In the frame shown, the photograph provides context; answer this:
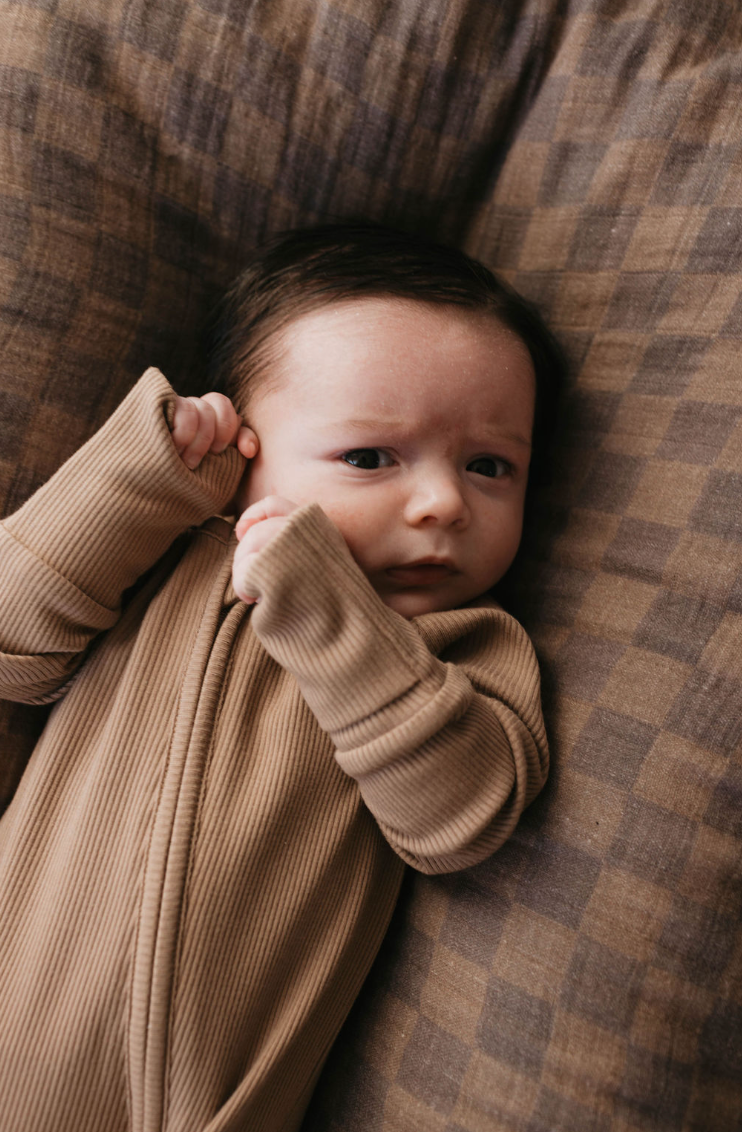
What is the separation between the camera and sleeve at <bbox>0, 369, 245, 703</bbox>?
3.10 ft

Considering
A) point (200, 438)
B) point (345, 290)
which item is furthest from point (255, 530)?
point (345, 290)

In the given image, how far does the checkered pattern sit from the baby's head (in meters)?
0.12

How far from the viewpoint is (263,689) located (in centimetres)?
99

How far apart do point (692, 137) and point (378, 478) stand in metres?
0.64

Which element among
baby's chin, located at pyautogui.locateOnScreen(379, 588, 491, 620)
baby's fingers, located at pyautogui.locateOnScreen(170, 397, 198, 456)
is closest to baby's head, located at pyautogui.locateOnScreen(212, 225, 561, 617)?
baby's chin, located at pyautogui.locateOnScreen(379, 588, 491, 620)

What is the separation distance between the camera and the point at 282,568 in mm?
817

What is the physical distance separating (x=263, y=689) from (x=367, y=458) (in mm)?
306

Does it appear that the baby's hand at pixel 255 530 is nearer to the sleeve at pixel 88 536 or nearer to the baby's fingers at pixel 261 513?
the baby's fingers at pixel 261 513

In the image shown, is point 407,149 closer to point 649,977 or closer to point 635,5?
point 635,5

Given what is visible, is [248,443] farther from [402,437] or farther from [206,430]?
[402,437]

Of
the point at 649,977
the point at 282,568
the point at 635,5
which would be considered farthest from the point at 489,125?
the point at 649,977

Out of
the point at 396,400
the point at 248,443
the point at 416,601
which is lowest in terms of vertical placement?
the point at 416,601

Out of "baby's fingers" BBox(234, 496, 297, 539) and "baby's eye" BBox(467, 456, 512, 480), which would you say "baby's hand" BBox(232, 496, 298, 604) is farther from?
"baby's eye" BBox(467, 456, 512, 480)

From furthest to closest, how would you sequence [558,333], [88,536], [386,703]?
1. [558,333]
2. [88,536]
3. [386,703]
